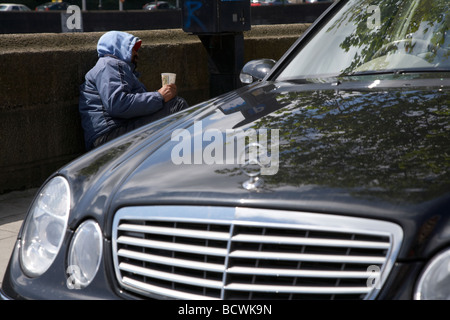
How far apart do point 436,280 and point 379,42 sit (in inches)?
76.5

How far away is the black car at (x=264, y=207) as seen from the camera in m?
1.93

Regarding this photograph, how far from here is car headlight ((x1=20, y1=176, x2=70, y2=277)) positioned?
8.10ft

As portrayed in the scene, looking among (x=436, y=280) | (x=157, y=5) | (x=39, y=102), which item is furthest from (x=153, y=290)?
(x=157, y=5)

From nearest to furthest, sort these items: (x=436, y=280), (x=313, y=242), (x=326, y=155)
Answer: (x=436, y=280), (x=313, y=242), (x=326, y=155)

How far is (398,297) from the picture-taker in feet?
6.13

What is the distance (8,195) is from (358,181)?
4.61 m

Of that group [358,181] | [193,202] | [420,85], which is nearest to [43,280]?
[193,202]

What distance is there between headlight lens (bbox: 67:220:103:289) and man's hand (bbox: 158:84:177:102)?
389 cm

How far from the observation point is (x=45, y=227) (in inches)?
101

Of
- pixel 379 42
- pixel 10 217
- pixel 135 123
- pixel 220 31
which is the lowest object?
pixel 10 217

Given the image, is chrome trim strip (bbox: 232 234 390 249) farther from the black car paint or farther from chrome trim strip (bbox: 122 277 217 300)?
chrome trim strip (bbox: 122 277 217 300)

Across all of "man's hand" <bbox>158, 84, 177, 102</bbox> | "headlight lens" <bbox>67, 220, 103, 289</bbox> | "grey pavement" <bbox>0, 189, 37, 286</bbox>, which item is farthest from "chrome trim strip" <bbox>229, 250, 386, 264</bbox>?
"man's hand" <bbox>158, 84, 177, 102</bbox>

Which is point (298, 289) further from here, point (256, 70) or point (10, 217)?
point (10, 217)
